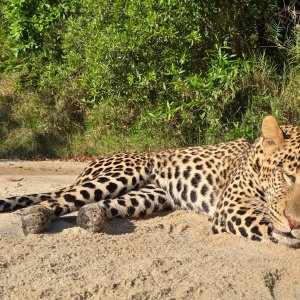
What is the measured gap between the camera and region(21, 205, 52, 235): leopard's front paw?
554 centimetres

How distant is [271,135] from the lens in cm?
582

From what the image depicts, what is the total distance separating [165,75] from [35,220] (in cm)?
618

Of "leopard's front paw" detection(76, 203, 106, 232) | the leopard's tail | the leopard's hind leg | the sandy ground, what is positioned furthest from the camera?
the leopard's tail

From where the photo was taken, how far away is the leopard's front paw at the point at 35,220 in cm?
554

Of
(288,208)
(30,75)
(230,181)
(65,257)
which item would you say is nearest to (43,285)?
(65,257)

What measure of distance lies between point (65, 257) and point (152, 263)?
653 mm

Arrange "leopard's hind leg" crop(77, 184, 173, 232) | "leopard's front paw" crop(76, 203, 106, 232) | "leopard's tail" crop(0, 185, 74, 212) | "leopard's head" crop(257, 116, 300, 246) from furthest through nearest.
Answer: "leopard's tail" crop(0, 185, 74, 212)
"leopard's hind leg" crop(77, 184, 173, 232)
"leopard's front paw" crop(76, 203, 106, 232)
"leopard's head" crop(257, 116, 300, 246)

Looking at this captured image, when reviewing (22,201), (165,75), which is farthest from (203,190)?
(165,75)

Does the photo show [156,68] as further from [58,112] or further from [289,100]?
[58,112]

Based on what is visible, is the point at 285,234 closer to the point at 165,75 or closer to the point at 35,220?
the point at 35,220

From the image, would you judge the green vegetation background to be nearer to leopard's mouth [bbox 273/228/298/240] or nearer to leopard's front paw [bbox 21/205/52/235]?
leopard's front paw [bbox 21/205/52/235]

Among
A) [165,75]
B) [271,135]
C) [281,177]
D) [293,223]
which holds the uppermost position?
[165,75]

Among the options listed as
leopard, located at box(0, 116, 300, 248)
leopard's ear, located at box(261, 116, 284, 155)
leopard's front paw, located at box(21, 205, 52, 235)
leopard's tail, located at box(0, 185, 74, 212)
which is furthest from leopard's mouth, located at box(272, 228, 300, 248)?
leopard's tail, located at box(0, 185, 74, 212)

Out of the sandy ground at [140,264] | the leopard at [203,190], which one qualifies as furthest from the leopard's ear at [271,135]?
the sandy ground at [140,264]
